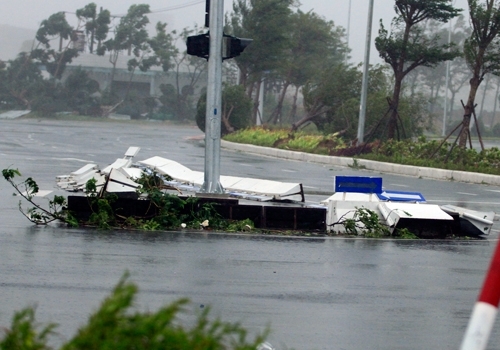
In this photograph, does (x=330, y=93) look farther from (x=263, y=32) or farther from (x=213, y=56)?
(x=213, y=56)

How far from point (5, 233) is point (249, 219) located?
11.7 feet

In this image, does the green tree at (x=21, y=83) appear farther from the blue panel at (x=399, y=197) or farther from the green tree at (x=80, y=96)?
the blue panel at (x=399, y=197)

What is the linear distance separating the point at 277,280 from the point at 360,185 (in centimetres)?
524

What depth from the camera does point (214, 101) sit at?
14633 millimetres

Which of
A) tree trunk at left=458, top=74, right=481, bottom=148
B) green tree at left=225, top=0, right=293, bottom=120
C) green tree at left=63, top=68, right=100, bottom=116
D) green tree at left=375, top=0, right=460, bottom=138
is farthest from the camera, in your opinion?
green tree at left=63, top=68, right=100, bottom=116

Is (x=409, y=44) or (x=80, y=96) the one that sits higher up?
(x=409, y=44)

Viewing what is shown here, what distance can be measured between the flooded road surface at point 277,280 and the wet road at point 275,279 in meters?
0.01

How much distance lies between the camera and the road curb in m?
25.3

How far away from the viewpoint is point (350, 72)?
1699 inches

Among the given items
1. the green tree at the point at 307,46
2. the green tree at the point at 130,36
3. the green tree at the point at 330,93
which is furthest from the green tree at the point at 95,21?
the green tree at the point at 330,93

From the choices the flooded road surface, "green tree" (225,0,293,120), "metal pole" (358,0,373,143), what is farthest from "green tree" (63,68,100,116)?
the flooded road surface

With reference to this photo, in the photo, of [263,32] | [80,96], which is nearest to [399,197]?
[263,32]

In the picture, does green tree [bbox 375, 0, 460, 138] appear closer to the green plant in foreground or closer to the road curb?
the road curb

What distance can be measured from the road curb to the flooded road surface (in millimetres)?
13020
